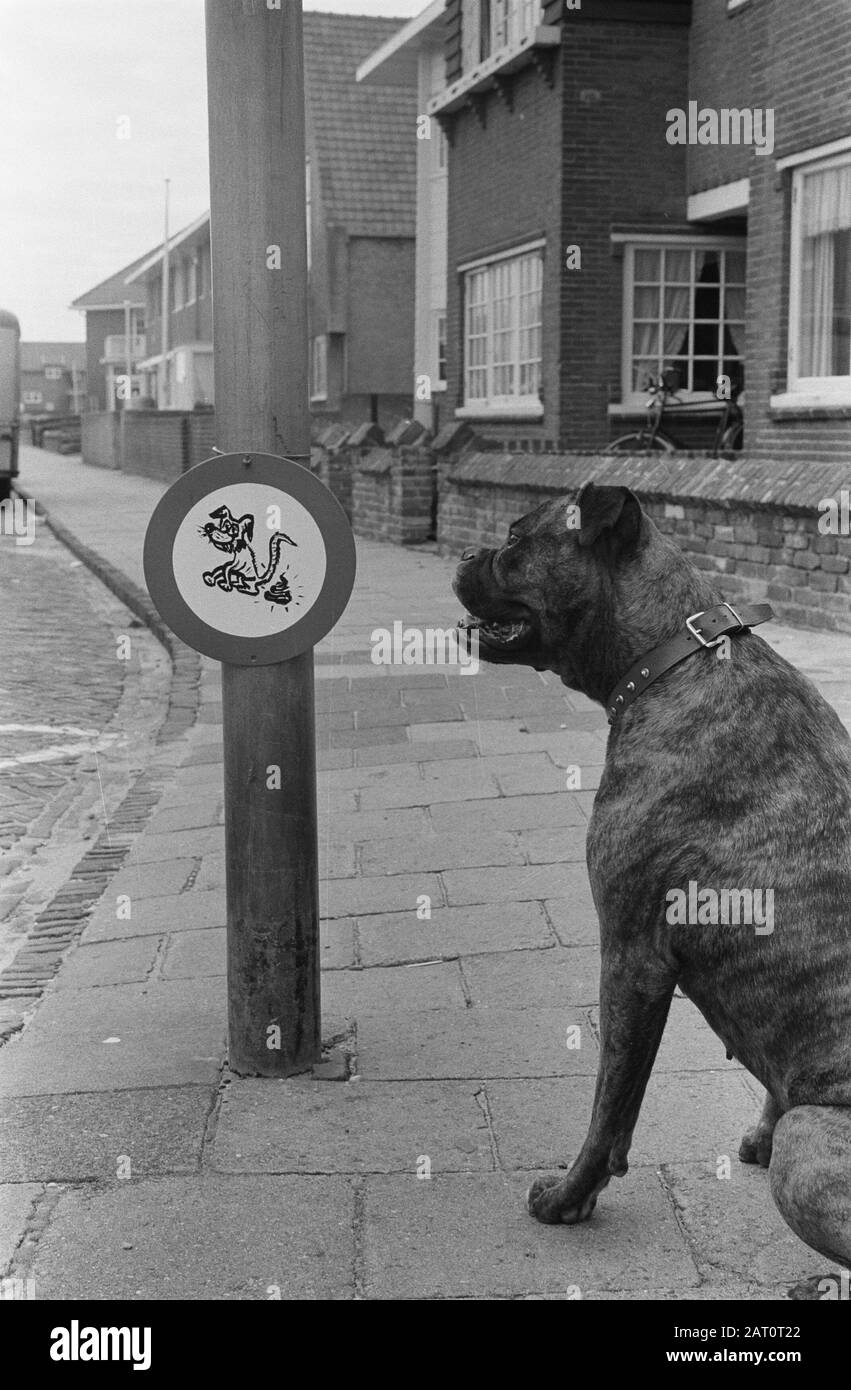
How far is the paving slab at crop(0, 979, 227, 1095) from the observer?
13.7 ft

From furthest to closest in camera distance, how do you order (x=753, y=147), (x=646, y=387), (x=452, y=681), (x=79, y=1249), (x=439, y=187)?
(x=439, y=187) < (x=646, y=387) < (x=753, y=147) < (x=452, y=681) < (x=79, y=1249)

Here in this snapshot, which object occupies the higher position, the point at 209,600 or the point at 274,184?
the point at 274,184

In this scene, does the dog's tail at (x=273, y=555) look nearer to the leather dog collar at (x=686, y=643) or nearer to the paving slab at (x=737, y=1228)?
the leather dog collar at (x=686, y=643)

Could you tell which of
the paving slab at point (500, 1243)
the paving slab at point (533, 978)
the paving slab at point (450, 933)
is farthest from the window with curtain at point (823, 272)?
the paving slab at point (500, 1243)

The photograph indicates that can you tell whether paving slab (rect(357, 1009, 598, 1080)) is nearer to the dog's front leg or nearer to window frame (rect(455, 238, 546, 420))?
the dog's front leg

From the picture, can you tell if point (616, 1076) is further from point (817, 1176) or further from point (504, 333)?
point (504, 333)

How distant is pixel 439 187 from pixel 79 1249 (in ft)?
82.5

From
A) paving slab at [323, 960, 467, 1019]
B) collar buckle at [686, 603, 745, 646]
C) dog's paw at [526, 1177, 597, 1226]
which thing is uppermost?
collar buckle at [686, 603, 745, 646]

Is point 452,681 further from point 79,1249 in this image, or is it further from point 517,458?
point 79,1249

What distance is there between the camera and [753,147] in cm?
1508

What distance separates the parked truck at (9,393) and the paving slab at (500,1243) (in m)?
28.3

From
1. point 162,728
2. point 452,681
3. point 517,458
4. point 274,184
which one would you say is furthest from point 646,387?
point 274,184

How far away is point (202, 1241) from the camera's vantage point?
3.25 meters

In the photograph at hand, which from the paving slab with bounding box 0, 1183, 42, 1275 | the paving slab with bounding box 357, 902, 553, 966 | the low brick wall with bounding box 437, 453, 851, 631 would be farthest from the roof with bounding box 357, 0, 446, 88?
the paving slab with bounding box 0, 1183, 42, 1275
